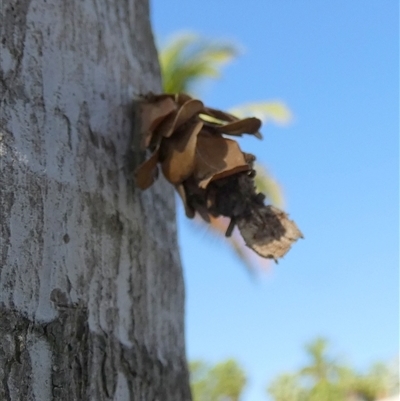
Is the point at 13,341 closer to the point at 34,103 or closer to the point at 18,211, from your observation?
the point at 18,211

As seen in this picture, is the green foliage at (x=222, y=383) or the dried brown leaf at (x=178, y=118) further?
the green foliage at (x=222, y=383)

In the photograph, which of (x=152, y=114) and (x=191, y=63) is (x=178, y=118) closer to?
(x=152, y=114)

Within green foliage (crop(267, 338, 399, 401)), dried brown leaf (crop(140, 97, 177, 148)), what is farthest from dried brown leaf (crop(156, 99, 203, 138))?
green foliage (crop(267, 338, 399, 401))

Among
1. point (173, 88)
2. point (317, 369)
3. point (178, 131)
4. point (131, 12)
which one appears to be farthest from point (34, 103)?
point (317, 369)

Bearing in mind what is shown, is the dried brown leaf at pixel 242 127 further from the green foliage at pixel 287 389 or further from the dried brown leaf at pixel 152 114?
the green foliage at pixel 287 389

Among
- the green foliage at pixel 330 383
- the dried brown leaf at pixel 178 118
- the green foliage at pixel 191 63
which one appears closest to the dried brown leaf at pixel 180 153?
the dried brown leaf at pixel 178 118

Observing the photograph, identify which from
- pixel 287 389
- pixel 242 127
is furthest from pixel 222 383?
pixel 242 127
